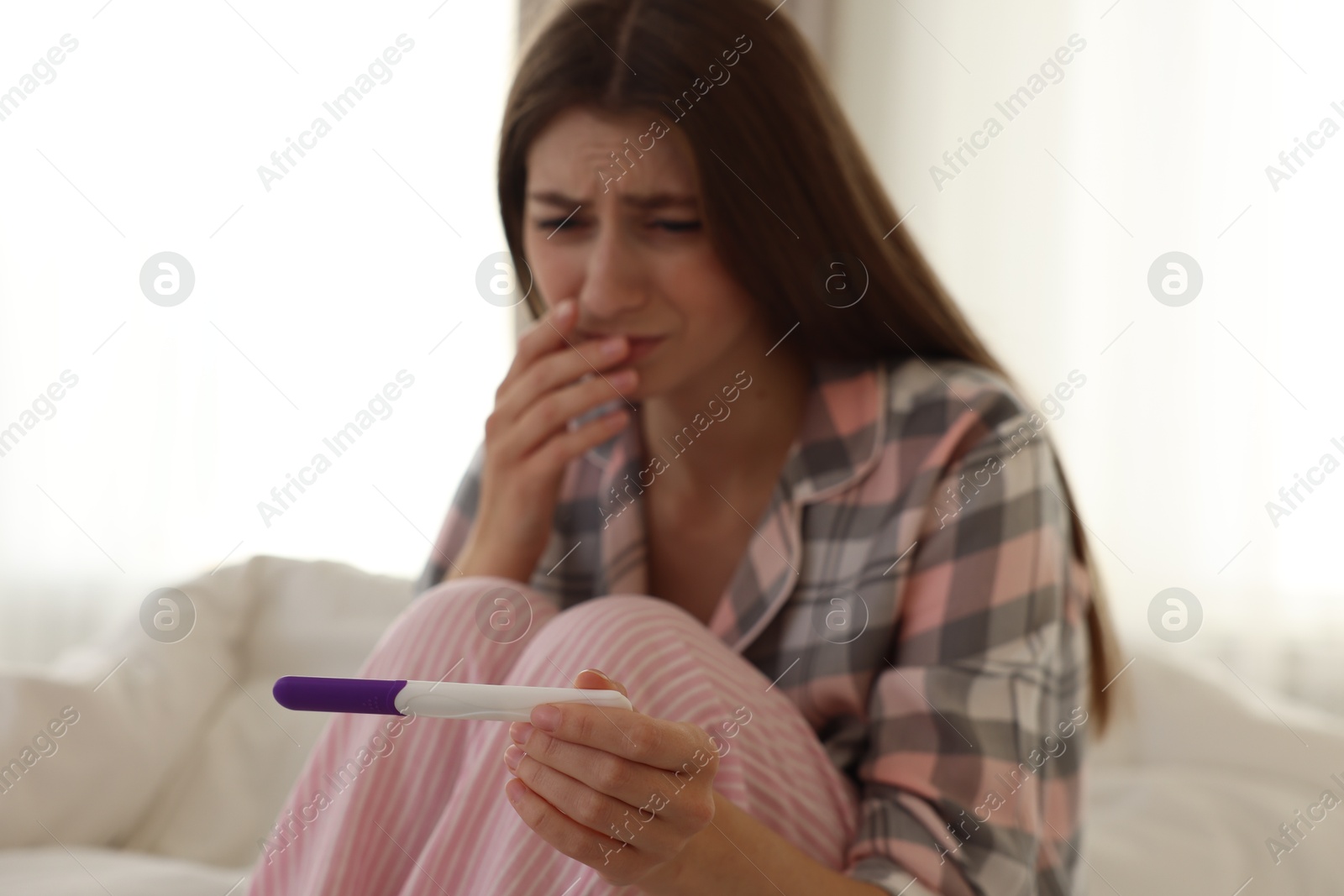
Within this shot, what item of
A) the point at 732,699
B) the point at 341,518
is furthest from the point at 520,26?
the point at 732,699

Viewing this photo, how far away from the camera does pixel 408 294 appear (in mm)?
1657

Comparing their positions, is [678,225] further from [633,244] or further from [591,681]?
[591,681]

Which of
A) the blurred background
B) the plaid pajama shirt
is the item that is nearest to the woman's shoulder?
the plaid pajama shirt

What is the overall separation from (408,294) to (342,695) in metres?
1.29

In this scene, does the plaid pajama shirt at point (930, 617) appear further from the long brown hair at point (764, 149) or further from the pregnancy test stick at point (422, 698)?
the pregnancy test stick at point (422, 698)

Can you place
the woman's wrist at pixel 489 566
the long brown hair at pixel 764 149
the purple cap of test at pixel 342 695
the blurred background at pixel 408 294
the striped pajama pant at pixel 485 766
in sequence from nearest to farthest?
the purple cap of test at pixel 342 695 → the striped pajama pant at pixel 485 766 → the long brown hair at pixel 764 149 → the woman's wrist at pixel 489 566 → the blurred background at pixel 408 294

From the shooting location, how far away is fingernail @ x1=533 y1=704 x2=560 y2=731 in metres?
0.45

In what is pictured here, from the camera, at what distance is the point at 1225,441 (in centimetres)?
162

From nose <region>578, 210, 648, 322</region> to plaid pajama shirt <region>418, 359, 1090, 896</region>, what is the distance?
18cm

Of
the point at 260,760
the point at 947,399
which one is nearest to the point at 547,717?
the point at 947,399

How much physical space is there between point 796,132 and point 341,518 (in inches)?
44.2

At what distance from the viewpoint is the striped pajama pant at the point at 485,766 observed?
0.58m

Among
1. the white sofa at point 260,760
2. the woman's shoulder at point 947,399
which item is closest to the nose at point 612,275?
the woman's shoulder at point 947,399

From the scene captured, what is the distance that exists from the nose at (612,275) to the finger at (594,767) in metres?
0.39
